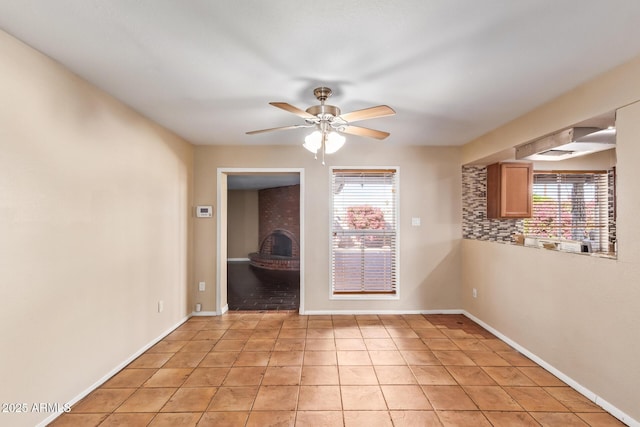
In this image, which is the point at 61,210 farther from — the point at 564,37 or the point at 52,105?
the point at 564,37

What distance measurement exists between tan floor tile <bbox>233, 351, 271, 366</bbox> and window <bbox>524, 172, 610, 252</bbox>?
3993 millimetres

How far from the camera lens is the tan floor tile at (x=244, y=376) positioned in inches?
94.3

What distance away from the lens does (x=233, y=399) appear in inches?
86.2

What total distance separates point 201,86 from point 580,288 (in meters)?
3.39

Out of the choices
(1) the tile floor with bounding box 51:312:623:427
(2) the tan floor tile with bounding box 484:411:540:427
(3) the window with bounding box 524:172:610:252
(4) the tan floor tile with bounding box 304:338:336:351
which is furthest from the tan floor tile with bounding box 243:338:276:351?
(3) the window with bounding box 524:172:610:252

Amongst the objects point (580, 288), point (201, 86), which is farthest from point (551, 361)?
point (201, 86)

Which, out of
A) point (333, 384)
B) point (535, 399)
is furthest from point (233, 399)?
point (535, 399)

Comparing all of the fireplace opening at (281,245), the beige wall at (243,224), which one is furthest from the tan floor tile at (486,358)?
the beige wall at (243,224)

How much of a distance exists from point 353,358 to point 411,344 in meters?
0.72

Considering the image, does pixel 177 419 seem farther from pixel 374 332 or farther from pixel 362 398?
pixel 374 332

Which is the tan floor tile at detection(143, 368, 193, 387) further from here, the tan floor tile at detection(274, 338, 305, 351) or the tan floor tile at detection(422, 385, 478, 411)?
the tan floor tile at detection(422, 385, 478, 411)

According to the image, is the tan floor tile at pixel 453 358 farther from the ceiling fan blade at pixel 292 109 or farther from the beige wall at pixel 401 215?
the ceiling fan blade at pixel 292 109

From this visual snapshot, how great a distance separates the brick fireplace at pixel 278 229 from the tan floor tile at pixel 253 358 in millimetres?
4786

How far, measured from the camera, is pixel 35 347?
5.93 feet
